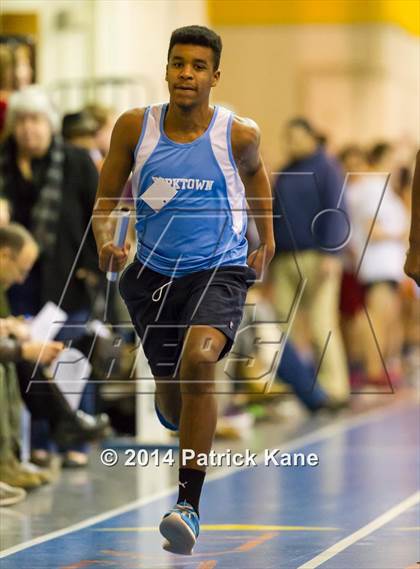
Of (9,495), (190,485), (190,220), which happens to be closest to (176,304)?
(190,220)

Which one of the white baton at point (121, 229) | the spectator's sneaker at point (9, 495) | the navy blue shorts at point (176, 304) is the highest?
the white baton at point (121, 229)

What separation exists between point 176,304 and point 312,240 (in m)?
7.97

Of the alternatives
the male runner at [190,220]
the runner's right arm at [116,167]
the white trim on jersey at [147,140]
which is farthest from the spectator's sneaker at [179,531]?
the white trim on jersey at [147,140]

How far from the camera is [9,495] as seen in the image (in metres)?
10.8

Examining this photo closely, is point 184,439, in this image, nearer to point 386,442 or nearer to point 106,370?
point 106,370

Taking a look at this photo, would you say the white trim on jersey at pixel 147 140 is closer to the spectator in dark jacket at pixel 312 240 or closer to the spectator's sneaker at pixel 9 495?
the spectator's sneaker at pixel 9 495

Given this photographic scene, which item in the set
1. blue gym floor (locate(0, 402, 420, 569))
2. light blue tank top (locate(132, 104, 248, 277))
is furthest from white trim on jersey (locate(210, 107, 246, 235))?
blue gym floor (locate(0, 402, 420, 569))

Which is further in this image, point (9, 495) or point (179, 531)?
→ point (9, 495)

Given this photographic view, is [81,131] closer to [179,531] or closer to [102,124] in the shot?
[102,124]

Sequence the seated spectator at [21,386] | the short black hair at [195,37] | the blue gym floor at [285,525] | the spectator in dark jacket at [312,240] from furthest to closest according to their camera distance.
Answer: the spectator in dark jacket at [312,240]
the seated spectator at [21,386]
the blue gym floor at [285,525]
the short black hair at [195,37]

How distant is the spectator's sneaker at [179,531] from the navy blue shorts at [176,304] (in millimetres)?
779

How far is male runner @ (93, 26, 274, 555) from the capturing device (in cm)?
830

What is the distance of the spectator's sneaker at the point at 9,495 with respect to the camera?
420 inches

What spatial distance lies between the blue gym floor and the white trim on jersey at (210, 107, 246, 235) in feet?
4.76
